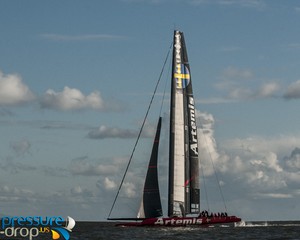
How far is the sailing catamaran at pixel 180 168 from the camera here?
70.6m

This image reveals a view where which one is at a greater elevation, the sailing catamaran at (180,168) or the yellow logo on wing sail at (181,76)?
the yellow logo on wing sail at (181,76)

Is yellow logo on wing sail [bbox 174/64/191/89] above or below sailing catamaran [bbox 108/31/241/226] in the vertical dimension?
above

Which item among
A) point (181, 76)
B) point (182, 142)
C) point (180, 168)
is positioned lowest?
point (180, 168)

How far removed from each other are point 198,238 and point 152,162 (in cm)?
965

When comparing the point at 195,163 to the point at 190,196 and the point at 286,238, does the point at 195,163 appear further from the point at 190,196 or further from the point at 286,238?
the point at 286,238

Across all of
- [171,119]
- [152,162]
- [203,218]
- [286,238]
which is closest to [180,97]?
[171,119]

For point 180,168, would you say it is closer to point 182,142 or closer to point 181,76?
point 182,142

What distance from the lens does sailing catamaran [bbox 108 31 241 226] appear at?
70625mm

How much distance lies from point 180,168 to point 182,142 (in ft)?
8.69

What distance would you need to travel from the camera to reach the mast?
7181 centimetres

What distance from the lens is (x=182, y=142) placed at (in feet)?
237

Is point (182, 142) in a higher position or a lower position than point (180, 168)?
higher

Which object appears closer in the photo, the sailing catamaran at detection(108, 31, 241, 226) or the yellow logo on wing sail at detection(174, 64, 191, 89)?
the sailing catamaran at detection(108, 31, 241, 226)

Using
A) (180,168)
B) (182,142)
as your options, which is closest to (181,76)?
(182,142)
